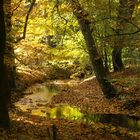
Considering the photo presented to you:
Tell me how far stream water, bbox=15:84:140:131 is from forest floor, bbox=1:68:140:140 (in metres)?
0.38

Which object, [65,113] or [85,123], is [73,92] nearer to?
[65,113]

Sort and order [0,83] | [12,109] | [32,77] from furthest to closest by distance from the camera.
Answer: [32,77]
[12,109]
[0,83]

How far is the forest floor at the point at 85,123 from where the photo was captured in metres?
9.52

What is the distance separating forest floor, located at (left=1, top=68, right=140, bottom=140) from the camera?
9516 millimetres

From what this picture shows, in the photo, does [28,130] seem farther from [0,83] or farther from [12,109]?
[12,109]

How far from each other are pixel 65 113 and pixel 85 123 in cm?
289

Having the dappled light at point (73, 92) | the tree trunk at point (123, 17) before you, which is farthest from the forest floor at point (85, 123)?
the tree trunk at point (123, 17)

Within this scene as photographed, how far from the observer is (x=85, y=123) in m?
12.3

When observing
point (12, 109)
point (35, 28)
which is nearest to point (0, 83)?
point (12, 109)

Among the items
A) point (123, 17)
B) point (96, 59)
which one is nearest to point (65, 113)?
point (96, 59)

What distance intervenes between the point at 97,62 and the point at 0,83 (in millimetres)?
9967

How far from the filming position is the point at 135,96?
53.8 ft

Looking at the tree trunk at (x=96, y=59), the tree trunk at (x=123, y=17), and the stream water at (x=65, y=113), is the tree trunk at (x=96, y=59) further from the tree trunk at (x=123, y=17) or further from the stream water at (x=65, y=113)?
the stream water at (x=65, y=113)

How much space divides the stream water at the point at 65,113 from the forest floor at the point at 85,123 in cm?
38
